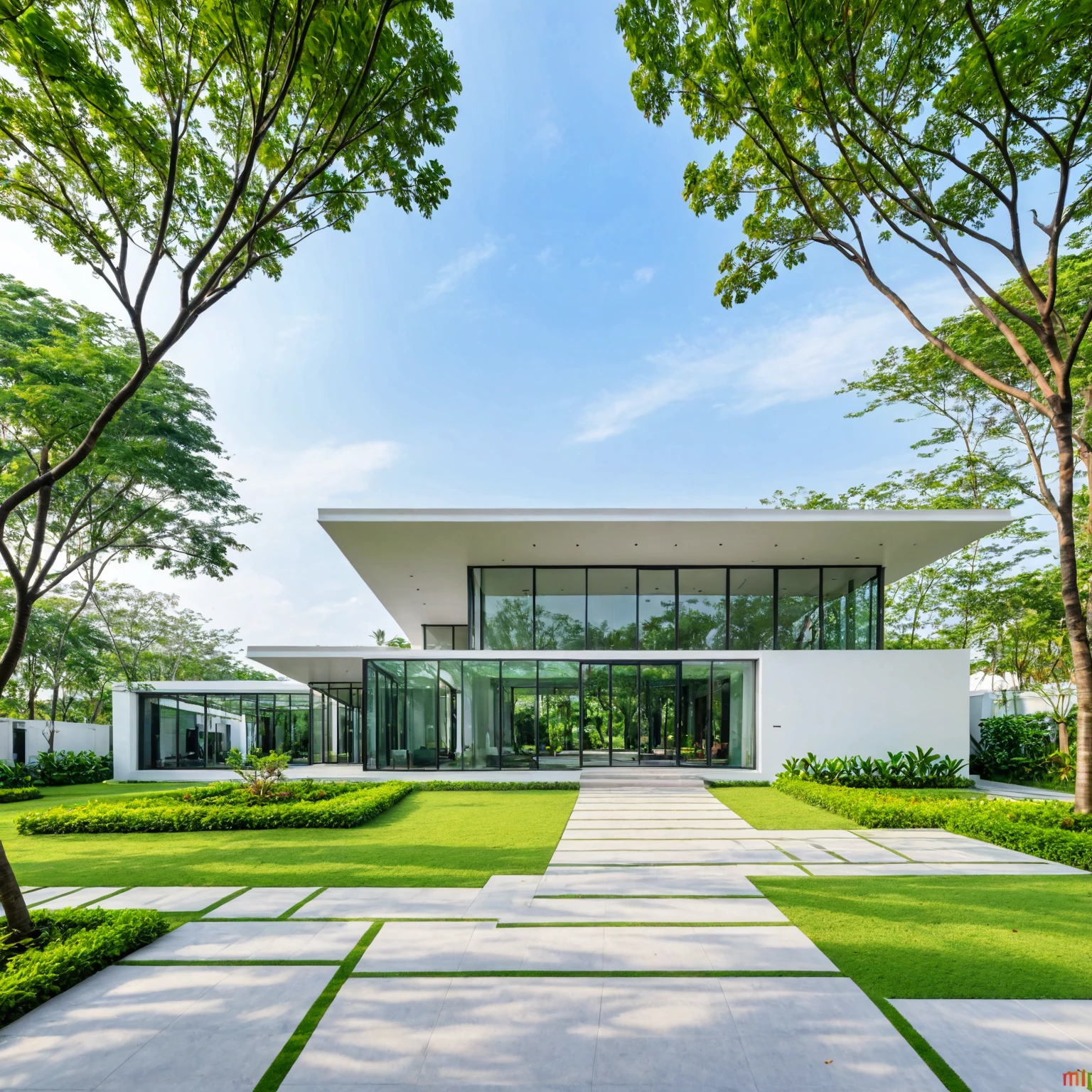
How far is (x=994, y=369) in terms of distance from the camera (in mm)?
15805

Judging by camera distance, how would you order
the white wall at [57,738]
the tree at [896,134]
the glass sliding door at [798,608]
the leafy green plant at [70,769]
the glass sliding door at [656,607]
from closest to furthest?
the tree at [896,134] → the glass sliding door at [656,607] → the glass sliding door at [798,608] → the leafy green plant at [70,769] → the white wall at [57,738]

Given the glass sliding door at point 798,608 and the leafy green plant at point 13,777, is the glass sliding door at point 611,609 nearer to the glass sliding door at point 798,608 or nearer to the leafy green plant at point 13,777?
the glass sliding door at point 798,608

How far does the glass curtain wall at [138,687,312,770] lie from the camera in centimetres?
2073

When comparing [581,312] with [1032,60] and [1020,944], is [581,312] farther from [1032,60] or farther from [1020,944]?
[1020,944]

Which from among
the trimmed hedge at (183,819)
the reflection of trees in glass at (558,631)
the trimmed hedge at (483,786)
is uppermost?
the reflection of trees in glass at (558,631)

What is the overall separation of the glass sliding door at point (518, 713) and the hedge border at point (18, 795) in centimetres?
1168

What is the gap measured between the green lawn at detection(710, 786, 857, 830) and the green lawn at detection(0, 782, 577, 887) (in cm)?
314

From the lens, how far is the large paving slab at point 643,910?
5.19m

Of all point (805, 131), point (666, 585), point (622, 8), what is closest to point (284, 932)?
point (622, 8)

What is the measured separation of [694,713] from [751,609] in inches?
132

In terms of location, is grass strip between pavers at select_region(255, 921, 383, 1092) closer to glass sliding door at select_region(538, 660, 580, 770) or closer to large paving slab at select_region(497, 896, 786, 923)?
large paving slab at select_region(497, 896, 786, 923)

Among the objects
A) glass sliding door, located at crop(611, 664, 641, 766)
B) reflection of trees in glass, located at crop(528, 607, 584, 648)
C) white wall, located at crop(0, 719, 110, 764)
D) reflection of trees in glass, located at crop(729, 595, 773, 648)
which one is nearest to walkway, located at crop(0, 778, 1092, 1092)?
glass sliding door, located at crop(611, 664, 641, 766)

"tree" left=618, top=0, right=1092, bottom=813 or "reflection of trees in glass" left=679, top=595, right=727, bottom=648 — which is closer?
"tree" left=618, top=0, right=1092, bottom=813

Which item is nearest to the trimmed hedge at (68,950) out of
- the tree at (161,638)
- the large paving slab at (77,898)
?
the large paving slab at (77,898)
